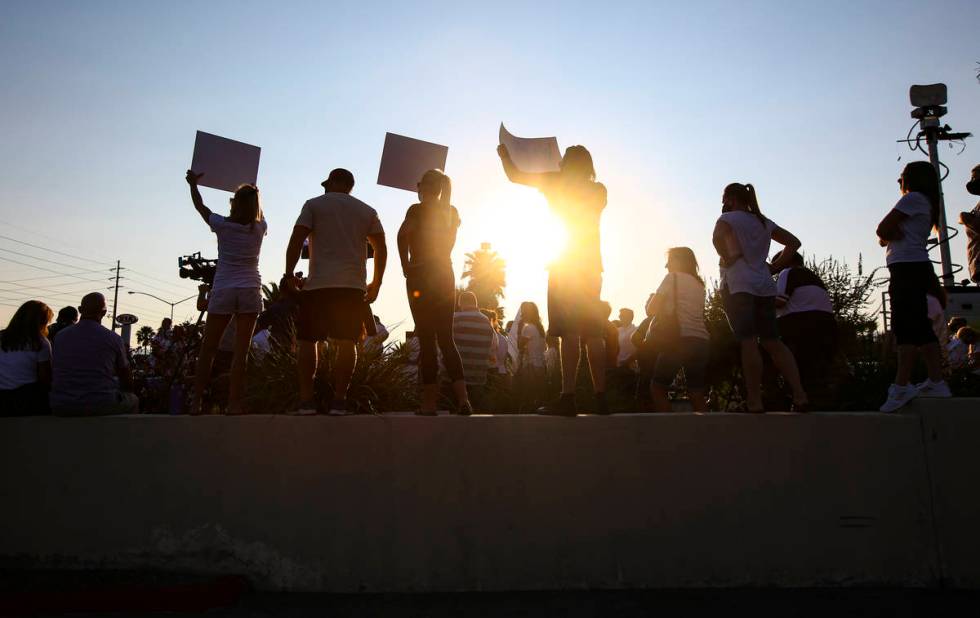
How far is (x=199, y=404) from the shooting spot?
5.42 metres

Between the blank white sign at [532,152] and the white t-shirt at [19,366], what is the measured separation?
3886 millimetres

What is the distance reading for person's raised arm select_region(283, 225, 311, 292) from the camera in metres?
5.29

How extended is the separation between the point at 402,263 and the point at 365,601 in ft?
7.35

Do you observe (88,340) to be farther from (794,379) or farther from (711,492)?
(794,379)

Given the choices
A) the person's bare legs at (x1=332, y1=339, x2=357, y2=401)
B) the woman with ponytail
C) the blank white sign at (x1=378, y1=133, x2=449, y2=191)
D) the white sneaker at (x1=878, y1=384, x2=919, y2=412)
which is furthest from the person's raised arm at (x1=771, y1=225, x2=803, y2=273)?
the person's bare legs at (x1=332, y1=339, x2=357, y2=401)

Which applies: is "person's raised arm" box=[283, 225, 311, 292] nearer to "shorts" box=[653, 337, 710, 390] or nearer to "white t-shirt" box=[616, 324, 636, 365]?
"shorts" box=[653, 337, 710, 390]

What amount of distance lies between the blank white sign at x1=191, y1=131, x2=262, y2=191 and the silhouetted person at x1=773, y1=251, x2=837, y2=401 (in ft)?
14.2

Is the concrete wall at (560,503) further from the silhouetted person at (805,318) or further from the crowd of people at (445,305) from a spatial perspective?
the silhouetted person at (805,318)

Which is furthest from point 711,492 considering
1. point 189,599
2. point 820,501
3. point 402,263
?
point 189,599

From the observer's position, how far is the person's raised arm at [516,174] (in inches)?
204

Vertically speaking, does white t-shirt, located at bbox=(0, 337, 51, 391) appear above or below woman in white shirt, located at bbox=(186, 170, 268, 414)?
below

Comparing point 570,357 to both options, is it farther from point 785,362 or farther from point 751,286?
point 785,362

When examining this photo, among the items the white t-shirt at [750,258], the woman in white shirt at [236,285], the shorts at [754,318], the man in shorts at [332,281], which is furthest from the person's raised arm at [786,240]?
the woman in white shirt at [236,285]

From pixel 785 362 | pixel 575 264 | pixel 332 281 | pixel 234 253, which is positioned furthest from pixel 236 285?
pixel 785 362
